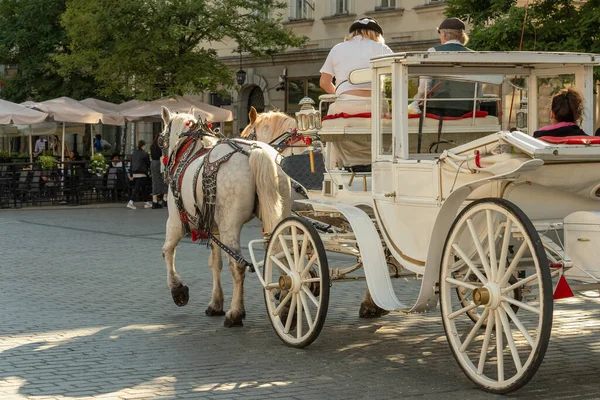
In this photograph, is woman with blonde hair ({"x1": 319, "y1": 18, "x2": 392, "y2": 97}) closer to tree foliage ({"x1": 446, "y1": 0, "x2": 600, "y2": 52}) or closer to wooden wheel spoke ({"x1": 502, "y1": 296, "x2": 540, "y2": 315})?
wooden wheel spoke ({"x1": 502, "y1": 296, "x2": 540, "y2": 315})

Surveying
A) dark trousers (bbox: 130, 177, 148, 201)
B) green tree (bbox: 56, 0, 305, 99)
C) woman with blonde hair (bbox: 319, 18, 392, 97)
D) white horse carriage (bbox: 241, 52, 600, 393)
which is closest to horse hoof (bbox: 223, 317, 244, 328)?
white horse carriage (bbox: 241, 52, 600, 393)

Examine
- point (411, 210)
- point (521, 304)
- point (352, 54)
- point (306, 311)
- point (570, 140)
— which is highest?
point (352, 54)

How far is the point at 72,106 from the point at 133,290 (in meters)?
19.6

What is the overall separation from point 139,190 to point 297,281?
2163 cm

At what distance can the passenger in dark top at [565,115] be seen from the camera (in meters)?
7.14

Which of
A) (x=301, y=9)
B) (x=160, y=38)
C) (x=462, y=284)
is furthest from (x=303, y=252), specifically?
(x=301, y=9)

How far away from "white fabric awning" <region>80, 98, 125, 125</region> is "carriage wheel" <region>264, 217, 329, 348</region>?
73.7 feet

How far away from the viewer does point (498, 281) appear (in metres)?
6.52

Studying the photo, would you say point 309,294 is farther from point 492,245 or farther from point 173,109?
point 173,109

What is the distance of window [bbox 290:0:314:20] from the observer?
129 ft

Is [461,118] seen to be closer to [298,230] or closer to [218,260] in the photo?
[298,230]

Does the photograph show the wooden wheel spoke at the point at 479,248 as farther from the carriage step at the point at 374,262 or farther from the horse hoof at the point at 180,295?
the horse hoof at the point at 180,295

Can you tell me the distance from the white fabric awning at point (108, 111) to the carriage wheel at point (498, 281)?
24476 mm

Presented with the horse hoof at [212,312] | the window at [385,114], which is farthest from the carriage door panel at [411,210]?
the horse hoof at [212,312]
